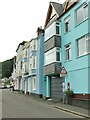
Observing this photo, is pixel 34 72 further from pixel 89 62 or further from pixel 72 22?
pixel 89 62

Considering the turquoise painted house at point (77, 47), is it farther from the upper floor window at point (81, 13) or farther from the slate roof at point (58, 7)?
the slate roof at point (58, 7)

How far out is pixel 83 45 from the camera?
77.6ft

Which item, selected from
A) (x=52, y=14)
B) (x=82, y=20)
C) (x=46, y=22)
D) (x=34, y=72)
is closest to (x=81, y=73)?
(x=82, y=20)

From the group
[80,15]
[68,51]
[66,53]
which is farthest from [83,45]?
[66,53]

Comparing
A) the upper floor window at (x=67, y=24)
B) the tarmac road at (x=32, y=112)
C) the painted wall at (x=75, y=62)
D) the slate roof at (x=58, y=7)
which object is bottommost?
the tarmac road at (x=32, y=112)

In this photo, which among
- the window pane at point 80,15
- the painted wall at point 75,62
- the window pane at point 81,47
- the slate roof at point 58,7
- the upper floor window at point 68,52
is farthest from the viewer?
the slate roof at point 58,7

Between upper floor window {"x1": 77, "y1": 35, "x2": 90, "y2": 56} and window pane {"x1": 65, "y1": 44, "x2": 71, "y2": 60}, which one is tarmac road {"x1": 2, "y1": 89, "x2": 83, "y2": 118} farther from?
window pane {"x1": 65, "y1": 44, "x2": 71, "y2": 60}

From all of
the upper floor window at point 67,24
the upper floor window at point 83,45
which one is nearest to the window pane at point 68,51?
the upper floor window at point 67,24

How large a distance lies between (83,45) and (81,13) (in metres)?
2.83

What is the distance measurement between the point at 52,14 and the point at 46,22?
9.76 ft

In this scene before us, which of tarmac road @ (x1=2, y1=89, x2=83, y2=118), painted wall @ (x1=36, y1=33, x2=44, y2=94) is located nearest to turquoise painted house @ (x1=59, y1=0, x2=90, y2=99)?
tarmac road @ (x1=2, y1=89, x2=83, y2=118)

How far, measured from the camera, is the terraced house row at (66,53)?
Answer: 915 inches

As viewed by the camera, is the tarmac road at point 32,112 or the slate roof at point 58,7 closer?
the tarmac road at point 32,112

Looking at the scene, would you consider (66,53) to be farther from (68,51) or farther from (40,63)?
(40,63)
